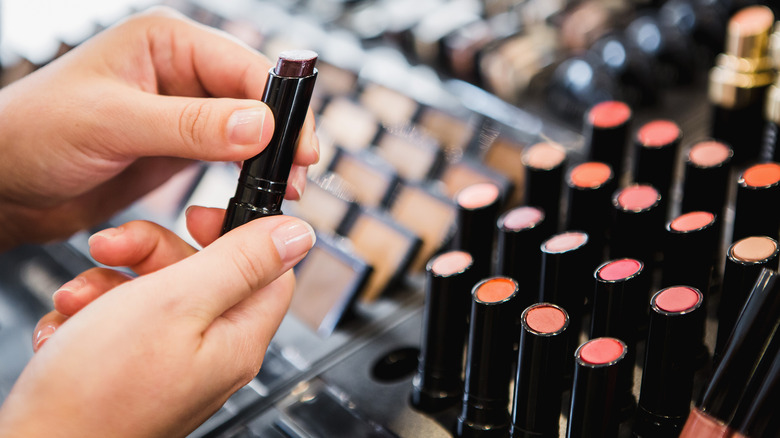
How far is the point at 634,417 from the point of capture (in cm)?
44

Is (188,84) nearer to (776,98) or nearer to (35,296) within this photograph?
(35,296)

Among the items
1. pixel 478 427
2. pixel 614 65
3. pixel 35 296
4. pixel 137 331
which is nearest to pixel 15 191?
pixel 35 296

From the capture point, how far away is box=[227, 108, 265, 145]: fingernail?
41 cm

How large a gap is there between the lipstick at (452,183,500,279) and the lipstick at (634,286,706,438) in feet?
0.51

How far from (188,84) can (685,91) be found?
56 centimetres

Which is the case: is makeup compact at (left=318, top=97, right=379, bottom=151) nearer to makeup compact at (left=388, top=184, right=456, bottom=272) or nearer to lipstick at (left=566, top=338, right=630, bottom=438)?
makeup compact at (left=388, top=184, right=456, bottom=272)

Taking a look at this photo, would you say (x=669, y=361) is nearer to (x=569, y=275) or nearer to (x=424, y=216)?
(x=569, y=275)

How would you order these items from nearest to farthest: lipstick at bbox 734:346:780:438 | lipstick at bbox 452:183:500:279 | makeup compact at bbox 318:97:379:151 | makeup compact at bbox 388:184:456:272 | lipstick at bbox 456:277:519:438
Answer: lipstick at bbox 734:346:780:438 → lipstick at bbox 456:277:519:438 → lipstick at bbox 452:183:500:279 → makeup compact at bbox 388:184:456:272 → makeup compact at bbox 318:97:379:151

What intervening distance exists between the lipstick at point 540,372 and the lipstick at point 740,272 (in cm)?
9

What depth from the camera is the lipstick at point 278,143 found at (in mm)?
407

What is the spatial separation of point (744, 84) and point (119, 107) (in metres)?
0.55

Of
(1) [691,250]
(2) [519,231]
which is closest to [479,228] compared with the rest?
(2) [519,231]

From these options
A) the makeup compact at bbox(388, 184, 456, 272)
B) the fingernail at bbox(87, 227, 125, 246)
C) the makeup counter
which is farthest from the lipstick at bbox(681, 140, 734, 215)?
the fingernail at bbox(87, 227, 125, 246)

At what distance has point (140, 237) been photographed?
0.51 m
